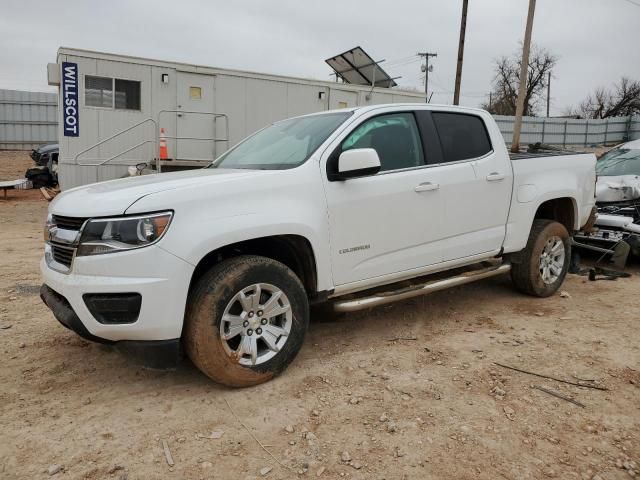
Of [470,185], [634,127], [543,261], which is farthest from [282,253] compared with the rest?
[634,127]

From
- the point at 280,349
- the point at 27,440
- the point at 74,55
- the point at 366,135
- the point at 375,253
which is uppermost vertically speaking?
the point at 74,55

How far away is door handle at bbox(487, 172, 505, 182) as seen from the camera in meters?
4.38

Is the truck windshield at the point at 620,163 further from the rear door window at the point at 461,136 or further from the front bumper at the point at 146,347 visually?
the front bumper at the point at 146,347

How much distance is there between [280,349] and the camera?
3236mm

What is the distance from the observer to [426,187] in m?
3.89

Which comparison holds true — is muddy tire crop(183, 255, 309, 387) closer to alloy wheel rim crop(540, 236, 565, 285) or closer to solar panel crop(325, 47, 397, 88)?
alloy wheel rim crop(540, 236, 565, 285)

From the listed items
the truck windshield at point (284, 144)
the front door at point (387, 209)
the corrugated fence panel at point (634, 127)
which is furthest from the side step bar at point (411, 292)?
the corrugated fence panel at point (634, 127)

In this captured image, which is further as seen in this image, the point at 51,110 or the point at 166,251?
the point at 51,110

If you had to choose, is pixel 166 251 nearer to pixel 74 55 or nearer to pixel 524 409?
pixel 524 409

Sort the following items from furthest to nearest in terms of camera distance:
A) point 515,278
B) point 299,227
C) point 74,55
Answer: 1. point 74,55
2. point 515,278
3. point 299,227

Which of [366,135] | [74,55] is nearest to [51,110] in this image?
[74,55]

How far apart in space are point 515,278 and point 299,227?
2.81m

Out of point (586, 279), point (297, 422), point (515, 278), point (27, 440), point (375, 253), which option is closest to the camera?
point (27, 440)

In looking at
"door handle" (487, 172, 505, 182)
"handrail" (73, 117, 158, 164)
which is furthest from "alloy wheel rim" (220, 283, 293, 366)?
"handrail" (73, 117, 158, 164)
